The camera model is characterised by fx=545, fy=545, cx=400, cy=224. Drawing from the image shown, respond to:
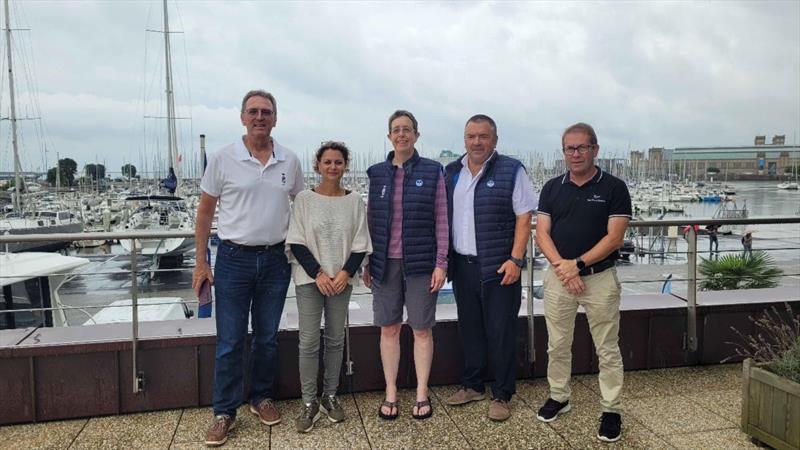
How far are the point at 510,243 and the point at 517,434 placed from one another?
45.1 inches

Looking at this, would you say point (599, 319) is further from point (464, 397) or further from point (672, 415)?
point (464, 397)

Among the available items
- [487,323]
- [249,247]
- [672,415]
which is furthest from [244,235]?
[672,415]

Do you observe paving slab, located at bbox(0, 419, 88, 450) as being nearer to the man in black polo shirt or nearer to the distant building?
the man in black polo shirt

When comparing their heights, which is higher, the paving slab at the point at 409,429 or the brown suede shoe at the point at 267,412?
the brown suede shoe at the point at 267,412

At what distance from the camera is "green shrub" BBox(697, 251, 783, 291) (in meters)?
6.47

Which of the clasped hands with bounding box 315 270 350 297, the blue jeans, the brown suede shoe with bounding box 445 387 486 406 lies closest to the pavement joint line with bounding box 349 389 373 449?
the brown suede shoe with bounding box 445 387 486 406

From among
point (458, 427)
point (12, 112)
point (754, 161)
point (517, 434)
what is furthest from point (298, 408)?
point (754, 161)

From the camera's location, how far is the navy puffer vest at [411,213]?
130 inches

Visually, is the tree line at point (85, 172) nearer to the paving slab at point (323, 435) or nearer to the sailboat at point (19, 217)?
the sailboat at point (19, 217)

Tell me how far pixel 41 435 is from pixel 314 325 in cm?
173

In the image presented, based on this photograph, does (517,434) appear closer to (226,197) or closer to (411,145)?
(411,145)

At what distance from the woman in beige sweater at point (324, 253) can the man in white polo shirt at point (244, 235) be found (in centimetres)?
12

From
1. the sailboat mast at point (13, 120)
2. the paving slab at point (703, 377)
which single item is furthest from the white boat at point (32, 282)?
the sailboat mast at point (13, 120)

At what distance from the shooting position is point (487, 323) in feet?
11.7
